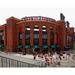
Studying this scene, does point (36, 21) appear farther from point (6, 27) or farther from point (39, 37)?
point (6, 27)

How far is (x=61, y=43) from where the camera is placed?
181 feet

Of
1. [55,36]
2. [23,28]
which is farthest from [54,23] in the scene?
[23,28]

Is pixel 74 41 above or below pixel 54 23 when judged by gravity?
below

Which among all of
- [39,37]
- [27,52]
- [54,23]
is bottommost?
[27,52]

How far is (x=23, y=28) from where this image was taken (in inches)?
1966

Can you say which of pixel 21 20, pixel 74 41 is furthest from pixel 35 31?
pixel 74 41

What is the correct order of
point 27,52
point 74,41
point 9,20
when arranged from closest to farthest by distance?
point 27,52
point 9,20
point 74,41

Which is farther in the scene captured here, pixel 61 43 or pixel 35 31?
pixel 61 43

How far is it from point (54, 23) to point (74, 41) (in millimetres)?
20039

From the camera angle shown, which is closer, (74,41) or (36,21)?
(36,21)

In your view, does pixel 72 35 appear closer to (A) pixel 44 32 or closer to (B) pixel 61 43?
(B) pixel 61 43

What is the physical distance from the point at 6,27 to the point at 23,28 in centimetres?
679

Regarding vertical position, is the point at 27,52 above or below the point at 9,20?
below

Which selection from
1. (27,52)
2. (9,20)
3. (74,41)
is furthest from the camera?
(74,41)
